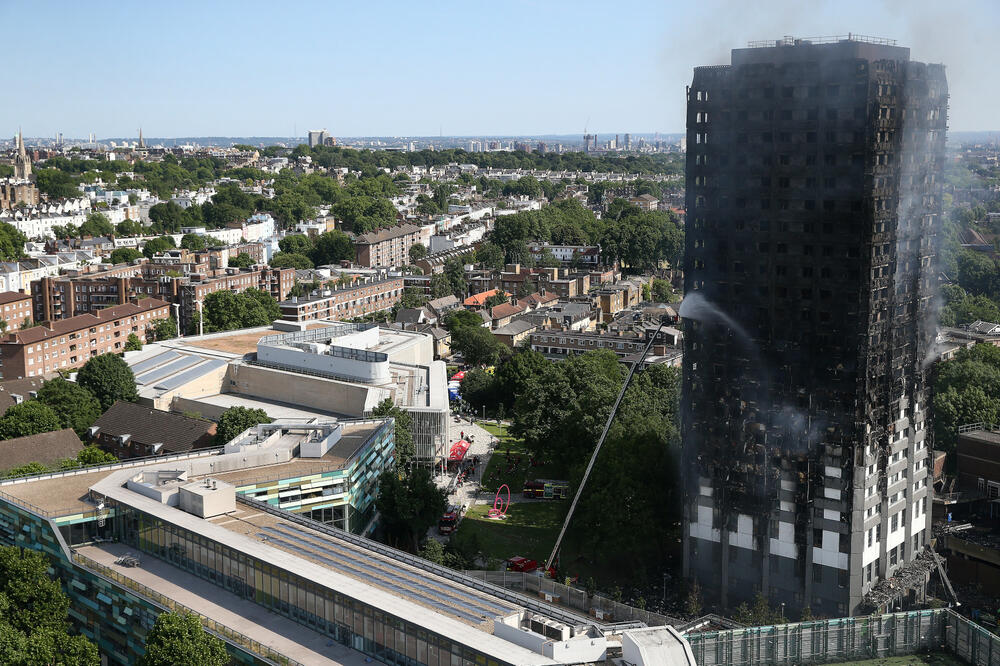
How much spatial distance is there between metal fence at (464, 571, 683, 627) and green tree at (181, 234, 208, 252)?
236ft

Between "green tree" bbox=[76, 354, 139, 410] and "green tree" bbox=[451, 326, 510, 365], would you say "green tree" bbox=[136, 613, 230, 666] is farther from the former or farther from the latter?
"green tree" bbox=[451, 326, 510, 365]

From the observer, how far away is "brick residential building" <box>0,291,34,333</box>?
2726 inches

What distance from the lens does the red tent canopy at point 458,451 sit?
146 feet

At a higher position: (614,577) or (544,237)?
(544,237)

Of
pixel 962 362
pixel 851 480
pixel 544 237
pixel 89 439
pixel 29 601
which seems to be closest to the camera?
pixel 29 601

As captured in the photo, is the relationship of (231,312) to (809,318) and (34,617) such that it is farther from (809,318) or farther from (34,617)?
(809,318)

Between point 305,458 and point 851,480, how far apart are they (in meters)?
16.1

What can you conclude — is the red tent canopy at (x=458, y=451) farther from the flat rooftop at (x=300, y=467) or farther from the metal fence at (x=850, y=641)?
the metal fence at (x=850, y=641)

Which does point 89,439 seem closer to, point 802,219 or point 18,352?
point 18,352

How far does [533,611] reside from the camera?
857 inches

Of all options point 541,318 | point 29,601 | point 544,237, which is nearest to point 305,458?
point 29,601

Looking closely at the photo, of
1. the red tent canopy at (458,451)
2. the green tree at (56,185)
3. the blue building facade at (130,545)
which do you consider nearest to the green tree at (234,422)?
the red tent canopy at (458,451)

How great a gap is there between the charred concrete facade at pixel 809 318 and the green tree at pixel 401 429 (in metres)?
11.9

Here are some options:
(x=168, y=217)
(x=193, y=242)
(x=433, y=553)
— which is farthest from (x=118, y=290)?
(x=433, y=553)
